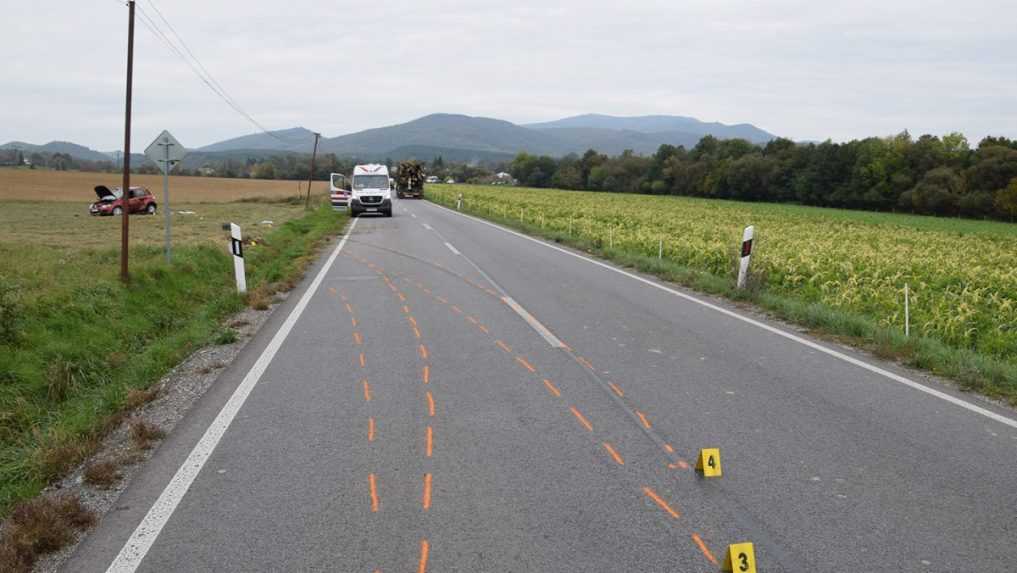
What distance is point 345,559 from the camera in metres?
3.34

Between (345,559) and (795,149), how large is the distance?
291 ft

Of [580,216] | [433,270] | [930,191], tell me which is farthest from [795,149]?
[433,270]

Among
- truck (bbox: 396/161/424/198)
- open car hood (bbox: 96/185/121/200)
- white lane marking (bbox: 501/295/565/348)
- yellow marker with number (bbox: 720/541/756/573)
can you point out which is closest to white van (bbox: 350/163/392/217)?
open car hood (bbox: 96/185/121/200)

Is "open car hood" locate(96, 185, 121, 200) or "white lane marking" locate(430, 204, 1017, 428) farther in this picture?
"open car hood" locate(96, 185, 121, 200)

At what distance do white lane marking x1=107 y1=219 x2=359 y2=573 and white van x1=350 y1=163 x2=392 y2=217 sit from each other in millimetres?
25862

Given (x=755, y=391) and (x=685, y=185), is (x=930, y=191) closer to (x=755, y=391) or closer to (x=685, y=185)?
(x=685, y=185)

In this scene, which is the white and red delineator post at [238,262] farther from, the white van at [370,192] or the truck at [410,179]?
the truck at [410,179]

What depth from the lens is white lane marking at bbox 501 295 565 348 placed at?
25.9ft

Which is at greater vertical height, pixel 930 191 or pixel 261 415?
pixel 930 191

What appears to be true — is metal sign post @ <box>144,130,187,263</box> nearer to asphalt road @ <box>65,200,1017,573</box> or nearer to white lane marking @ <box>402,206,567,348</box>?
white lane marking @ <box>402,206,567,348</box>

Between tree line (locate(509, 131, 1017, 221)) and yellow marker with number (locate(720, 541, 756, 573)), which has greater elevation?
tree line (locate(509, 131, 1017, 221))

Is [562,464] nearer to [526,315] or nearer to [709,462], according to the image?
[709,462]

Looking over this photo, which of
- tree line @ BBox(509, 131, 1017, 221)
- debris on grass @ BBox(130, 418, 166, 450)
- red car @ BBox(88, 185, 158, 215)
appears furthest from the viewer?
tree line @ BBox(509, 131, 1017, 221)

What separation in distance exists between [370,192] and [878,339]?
2755cm
